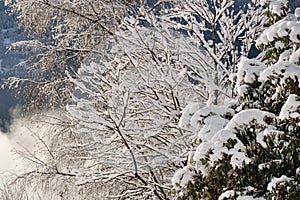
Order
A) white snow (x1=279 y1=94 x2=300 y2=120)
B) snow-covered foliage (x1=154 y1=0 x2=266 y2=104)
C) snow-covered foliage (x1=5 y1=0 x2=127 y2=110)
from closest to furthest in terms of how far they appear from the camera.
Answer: white snow (x1=279 y1=94 x2=300 y2=120)
snow-covered foliage (x1=154 y1=0 x2=266 y2=104)
snow-covered foliage (x1=5 y1=0 x2=127 y2=110)

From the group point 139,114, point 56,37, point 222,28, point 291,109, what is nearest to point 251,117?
point 291,109

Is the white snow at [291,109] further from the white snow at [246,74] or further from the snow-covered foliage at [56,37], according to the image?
the snow-covered foliage at [56,37]

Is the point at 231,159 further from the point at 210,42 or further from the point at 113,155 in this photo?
the point at 210,42

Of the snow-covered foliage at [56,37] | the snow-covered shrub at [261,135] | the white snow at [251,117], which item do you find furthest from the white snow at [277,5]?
the snow-covered foliage at [56,37]

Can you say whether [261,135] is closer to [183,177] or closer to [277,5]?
[183,177]

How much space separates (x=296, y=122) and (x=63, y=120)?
3800 mm

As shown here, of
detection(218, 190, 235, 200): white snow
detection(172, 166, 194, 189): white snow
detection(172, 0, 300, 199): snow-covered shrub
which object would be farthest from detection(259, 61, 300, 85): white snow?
detection(172, 166, 194, 189): white snow

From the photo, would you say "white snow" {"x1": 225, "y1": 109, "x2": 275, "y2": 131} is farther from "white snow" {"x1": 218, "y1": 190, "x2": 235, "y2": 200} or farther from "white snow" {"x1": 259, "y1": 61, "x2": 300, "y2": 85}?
"white snow" {"x1": 218, "y1": 190, "x2": 235, "y2": 200}

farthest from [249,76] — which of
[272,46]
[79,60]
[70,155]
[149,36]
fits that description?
[79,60]

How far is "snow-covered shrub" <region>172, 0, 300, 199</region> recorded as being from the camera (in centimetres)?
263

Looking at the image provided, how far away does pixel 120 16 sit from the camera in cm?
581

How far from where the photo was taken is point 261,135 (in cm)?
268

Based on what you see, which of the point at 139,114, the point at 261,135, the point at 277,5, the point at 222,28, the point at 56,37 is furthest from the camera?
the point at 56,37

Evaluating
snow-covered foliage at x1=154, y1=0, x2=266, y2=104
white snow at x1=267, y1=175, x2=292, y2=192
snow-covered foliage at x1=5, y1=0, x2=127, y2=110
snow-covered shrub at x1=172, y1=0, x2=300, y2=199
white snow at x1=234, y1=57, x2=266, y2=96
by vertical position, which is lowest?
white snow at x1=267, y1=175, x2=292, y2=192
